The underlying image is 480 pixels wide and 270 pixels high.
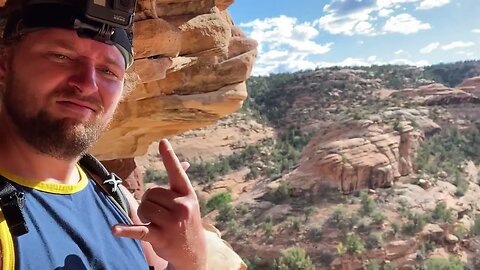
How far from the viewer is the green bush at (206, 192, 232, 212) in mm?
21641

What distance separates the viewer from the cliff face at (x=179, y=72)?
3.98m

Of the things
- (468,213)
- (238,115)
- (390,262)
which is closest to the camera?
(390,262)

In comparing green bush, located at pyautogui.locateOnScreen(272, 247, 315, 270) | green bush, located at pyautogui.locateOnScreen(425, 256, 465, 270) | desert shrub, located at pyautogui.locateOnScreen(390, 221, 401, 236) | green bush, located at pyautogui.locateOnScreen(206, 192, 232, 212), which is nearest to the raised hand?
green bush, located at pyautogui.locateOnScreen(272, 247, 315, 270)

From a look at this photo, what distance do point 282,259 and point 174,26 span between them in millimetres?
14058

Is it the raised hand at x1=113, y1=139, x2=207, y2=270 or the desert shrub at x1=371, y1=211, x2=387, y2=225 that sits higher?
the raised hand at x1=113, y1=139, x2=207, y2=270

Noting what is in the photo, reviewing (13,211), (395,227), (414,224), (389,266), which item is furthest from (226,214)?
(13,211)

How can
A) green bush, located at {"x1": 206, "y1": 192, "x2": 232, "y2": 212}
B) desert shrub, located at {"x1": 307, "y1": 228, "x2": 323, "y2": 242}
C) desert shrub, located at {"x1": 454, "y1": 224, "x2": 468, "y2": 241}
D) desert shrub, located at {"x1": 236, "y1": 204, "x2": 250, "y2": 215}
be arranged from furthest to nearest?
green bush, located at {"x1": 206, "y1": 192, "x2": 232, "y2": 212} → desert shrub, located at {"x1": 236, "y1": 204, "x2": 250, "y2": 215} → desert shrub, located at {"x1": 454, "y1": 224, "x2": 468, "y2": 241} → desert shrub, located at {"x1": 307, "y1": 228, "x2": 323, "y2": 242}

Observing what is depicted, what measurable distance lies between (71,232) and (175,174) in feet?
0.81

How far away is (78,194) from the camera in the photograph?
1226 millimetres

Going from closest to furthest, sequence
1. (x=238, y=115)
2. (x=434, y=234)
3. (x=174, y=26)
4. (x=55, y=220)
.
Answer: (x=55, y=220) < (x=174, y=26) < (x=434, y=234) < (x=238, y=115)

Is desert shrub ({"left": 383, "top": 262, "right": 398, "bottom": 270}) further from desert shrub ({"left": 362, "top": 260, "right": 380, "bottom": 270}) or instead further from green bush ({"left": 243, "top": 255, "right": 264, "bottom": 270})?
green bush ({"left": 243, "top": 255, "right": 264, "bottom": 270})

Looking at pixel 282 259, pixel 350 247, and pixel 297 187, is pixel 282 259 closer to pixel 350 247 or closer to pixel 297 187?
pixel 350 247

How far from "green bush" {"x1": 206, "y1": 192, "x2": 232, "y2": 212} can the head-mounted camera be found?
66.4 ft

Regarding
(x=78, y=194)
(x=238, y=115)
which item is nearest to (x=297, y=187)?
(x=238, y=115)
